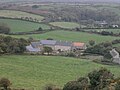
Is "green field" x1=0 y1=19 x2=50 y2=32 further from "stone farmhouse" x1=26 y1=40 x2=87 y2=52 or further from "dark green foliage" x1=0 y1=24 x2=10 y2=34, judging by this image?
"stone farmhouse" x1=26 y1=40 x2=87 y2=52

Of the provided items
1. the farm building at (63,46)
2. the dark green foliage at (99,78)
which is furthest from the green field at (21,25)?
the dark green foliage at (99,78)

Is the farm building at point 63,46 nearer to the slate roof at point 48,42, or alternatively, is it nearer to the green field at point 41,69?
the slate roof at point 48,42

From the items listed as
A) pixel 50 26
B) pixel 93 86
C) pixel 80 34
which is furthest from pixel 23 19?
pixel 93 86

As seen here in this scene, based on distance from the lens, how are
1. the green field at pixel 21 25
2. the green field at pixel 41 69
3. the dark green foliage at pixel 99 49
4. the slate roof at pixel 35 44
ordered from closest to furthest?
the green field at pixel 41 69 < the dark green foliage at pixel 99 49 < the slate roof at pixel 35 44 < the green field at pixel 21 25

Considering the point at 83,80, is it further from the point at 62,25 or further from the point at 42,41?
the point at 62,25

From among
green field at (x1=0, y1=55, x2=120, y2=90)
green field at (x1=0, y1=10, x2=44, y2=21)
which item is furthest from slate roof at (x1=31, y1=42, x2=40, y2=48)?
green field at (x1=0, y1=10, x2=44, y2=21)

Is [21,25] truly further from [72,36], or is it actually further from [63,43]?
[63,43]
